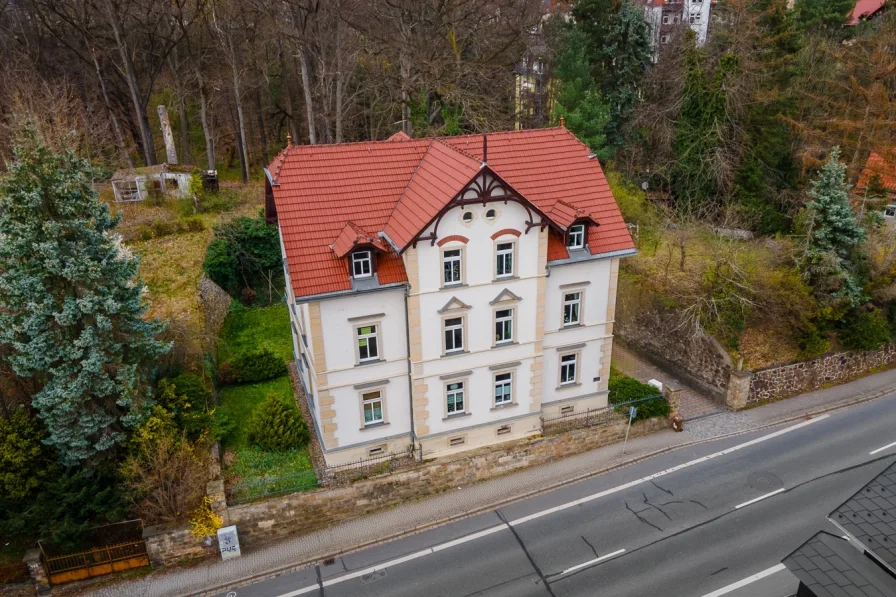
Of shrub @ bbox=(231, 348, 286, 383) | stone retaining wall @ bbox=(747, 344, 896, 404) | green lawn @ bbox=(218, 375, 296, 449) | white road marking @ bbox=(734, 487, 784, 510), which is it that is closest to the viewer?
white road marking @ bbox=(734, 487, 784, 510)

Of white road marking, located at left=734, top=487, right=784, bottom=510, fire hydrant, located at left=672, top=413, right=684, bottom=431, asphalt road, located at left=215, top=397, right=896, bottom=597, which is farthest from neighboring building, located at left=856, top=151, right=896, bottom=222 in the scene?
white road marking, located at left=734, top=487, right=784, bottom=510

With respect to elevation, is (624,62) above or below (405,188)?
above

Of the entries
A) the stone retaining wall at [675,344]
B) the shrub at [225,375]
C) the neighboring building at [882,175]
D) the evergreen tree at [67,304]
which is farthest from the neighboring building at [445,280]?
the neighboring building at [882,175]

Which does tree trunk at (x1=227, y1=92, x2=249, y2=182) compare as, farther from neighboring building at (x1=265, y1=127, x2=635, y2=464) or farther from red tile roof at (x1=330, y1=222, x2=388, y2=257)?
red tile roof at (x1=330, y1=222, x2=388, y2=257)

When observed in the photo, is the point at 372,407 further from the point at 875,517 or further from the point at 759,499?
the point at 875,517

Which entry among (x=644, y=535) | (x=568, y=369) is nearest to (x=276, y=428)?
(x=568, y=369)

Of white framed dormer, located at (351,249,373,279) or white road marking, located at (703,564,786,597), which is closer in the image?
white road marking, located at (703,564,786,597)
